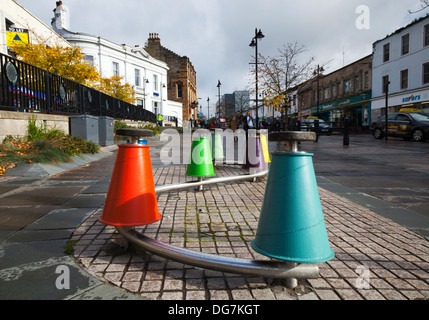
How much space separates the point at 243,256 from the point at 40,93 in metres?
8.80

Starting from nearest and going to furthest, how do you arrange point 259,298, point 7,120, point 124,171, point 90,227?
point 259,298 → point 124,171 → point 90,227 → point 7,120

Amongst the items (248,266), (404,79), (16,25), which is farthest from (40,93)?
(404,79)

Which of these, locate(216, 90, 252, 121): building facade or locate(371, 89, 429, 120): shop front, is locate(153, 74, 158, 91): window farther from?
locate(371, 89, 429, 120): shop front

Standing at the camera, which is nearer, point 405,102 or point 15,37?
point 15,37

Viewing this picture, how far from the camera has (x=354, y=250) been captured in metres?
2.57

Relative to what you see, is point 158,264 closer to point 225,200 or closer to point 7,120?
point 225,200

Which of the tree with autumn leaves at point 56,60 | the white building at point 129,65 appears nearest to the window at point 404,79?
the white building at point 129,65

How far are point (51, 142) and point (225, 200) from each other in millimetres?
5428

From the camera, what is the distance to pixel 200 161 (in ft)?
16.8

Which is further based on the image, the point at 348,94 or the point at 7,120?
the point at 348,94

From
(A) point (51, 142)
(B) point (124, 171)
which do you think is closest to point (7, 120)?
(A) point (51, 142)

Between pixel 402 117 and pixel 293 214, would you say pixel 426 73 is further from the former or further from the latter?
pixel 293 214

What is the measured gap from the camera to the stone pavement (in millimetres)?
1879

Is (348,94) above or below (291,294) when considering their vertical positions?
above
